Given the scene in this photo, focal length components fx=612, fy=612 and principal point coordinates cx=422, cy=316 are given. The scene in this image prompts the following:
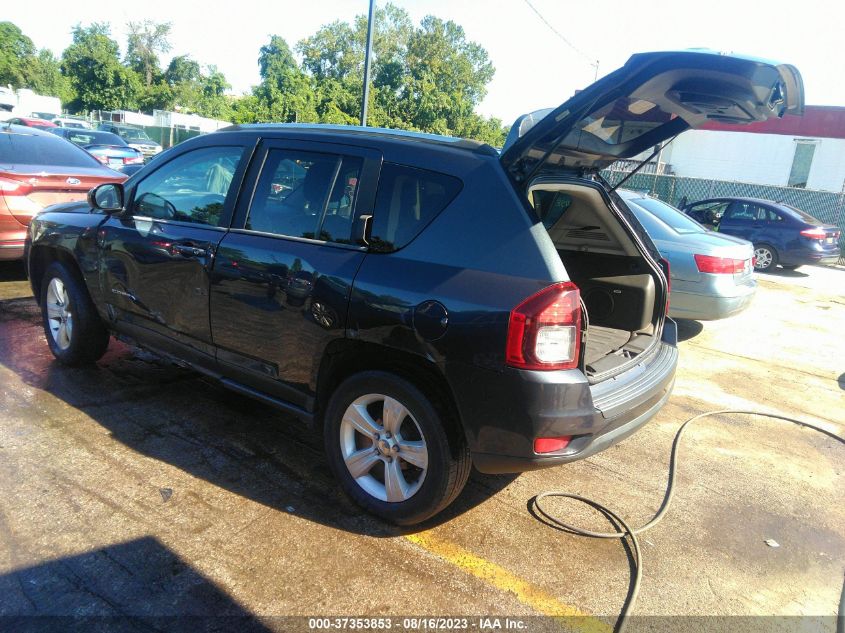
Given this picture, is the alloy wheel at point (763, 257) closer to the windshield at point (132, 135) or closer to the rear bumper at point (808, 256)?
the rear bumper at point (808, 256)

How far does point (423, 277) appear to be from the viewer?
8.91ft

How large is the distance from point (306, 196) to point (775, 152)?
32.2m

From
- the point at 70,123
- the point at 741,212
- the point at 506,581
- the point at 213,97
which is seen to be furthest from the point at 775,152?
the point at 213,97

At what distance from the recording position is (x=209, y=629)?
231 cm

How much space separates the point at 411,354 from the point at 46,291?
353cm

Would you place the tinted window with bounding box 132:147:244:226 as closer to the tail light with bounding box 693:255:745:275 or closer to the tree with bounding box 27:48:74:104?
the tail light with bounding box 693:255:745:275

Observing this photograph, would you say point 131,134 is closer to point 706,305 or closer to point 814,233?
point 814,233

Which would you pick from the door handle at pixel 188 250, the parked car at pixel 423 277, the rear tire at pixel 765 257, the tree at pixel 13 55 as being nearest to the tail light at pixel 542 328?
the parked car at pixel 423 277

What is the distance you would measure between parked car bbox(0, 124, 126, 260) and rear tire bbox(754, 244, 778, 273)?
468 inches

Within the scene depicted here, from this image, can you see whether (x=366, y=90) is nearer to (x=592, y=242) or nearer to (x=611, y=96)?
(x=592, y=242)

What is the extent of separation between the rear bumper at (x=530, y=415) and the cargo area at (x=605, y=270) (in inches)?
35.0

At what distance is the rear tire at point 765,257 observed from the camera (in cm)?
1263

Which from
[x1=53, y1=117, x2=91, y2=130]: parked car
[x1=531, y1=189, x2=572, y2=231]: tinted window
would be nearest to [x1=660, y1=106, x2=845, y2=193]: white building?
[x1=531, y1=189, x2=572, y2=231]: tinted window

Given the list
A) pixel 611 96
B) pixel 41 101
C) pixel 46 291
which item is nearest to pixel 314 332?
pixel 611 96
